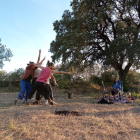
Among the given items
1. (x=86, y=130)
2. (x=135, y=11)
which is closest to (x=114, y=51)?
(x=135, y=11)

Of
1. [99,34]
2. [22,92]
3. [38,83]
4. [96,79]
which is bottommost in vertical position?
[22,92]

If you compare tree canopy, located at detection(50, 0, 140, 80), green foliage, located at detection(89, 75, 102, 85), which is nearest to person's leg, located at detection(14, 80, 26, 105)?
tree canopy, located at detection(50, 0, 140, 80)

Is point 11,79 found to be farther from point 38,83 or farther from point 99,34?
point 38,83

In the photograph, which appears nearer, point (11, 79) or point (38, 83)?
point (38, 83)

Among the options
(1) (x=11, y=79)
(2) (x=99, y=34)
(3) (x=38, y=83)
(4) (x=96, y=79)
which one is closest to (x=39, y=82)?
(3) (x=38, y=83)

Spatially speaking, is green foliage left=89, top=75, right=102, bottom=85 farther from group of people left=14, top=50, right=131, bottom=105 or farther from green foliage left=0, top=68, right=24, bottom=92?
group of people left=14, top=50, right=131, bottom=105

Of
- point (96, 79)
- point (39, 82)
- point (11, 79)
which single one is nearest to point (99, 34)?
point (96, 79)

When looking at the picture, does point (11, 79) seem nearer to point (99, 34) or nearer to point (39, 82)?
point (99, 34)

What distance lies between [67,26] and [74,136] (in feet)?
40.3

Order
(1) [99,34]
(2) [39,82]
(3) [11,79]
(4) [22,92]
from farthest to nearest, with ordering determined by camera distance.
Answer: (3) [11,79]
(1) [99,34]
(4) [22,92]
(2) [39,82]

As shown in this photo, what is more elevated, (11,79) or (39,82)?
(11,79)

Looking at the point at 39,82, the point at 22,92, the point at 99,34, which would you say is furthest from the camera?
the point at 99,34

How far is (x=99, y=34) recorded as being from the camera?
14.7 metres

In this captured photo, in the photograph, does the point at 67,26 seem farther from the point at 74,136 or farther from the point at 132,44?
the point at 74,136
